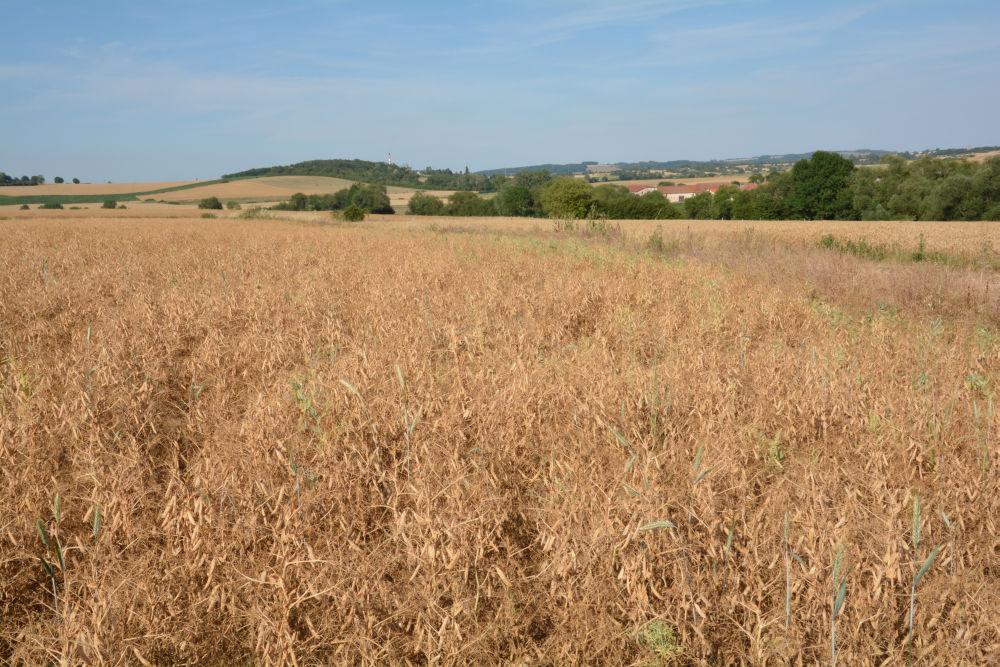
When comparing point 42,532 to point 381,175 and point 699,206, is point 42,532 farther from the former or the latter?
point 381,175

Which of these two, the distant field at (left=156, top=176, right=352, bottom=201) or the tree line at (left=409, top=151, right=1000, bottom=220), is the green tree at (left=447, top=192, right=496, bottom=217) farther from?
the distant field at (left=156, top=176, right=352, bottom=201)

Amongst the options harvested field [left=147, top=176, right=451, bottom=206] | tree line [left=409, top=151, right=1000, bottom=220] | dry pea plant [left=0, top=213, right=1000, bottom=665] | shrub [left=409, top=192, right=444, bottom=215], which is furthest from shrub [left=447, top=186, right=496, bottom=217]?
dry pea plant [left=0, top=213, right=1000, bottom=665]

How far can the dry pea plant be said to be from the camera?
65.8 inches

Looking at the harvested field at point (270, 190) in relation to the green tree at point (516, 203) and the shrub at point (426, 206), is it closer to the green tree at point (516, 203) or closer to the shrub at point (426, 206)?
the shrub at point (426, 206)

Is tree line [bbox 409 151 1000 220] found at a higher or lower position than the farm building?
lower

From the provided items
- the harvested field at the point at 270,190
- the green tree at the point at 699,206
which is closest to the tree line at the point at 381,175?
the harvested field at the point at 270,190

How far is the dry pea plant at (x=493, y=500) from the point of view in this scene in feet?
5.48

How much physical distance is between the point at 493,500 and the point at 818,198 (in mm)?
63946

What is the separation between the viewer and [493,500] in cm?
222

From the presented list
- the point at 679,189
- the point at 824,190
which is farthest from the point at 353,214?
the point at 679,189

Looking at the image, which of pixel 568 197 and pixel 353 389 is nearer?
pixel 353 389

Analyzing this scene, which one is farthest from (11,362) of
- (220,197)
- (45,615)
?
(220,197)

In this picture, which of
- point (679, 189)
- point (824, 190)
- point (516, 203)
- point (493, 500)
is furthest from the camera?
point (679, 189)

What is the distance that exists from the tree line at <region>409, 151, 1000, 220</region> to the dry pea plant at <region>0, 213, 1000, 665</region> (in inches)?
1399
